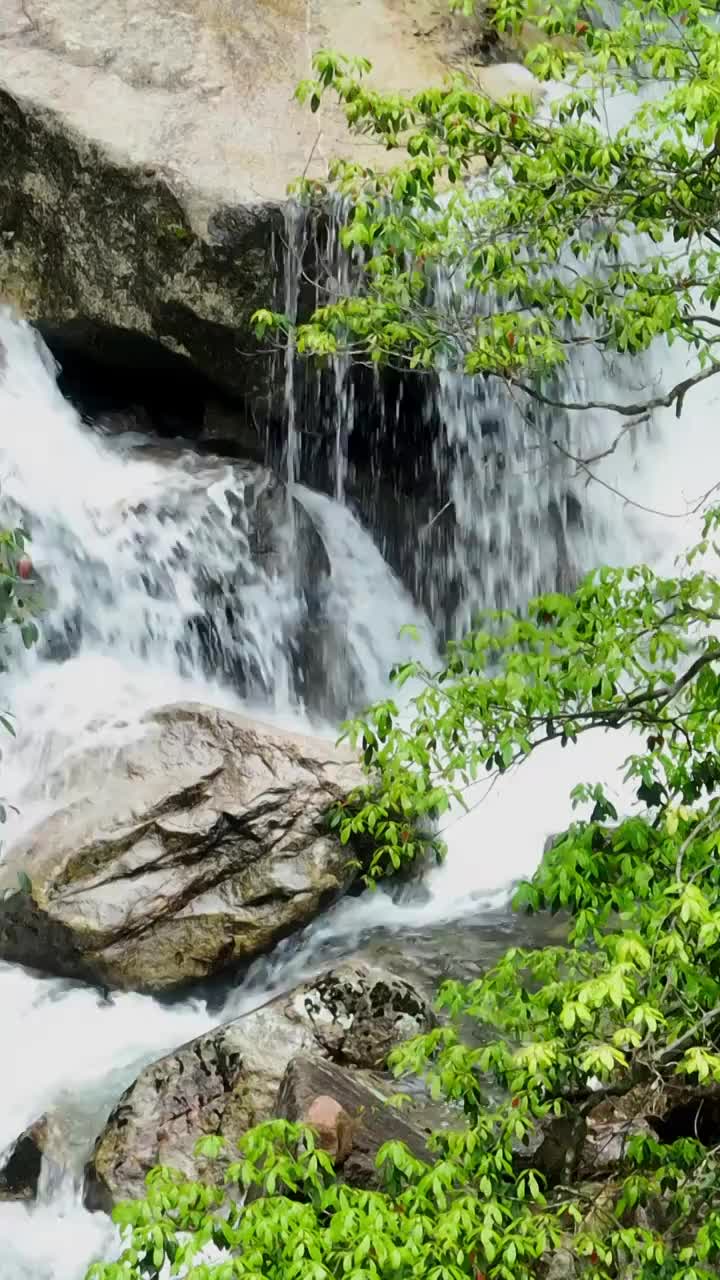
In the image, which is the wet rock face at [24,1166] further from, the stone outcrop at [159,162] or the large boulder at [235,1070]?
the stone outcrop at [159,162]

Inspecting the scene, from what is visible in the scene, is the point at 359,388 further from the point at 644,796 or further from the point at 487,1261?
the point at 487,1261

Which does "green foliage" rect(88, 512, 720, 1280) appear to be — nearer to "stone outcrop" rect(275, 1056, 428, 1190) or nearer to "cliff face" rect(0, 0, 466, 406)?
"stone outcrop" rect(275, 1056, 428, 1190)

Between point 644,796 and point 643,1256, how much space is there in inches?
57.5

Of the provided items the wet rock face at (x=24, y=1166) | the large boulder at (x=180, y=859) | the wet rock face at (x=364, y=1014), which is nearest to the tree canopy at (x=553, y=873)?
the wet rock face at (x=364, y=1014)

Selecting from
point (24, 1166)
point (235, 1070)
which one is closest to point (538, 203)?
point (235, 1070)

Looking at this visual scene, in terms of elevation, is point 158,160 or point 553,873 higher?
point 158,160

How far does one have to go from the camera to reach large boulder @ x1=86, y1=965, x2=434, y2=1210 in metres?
6.91

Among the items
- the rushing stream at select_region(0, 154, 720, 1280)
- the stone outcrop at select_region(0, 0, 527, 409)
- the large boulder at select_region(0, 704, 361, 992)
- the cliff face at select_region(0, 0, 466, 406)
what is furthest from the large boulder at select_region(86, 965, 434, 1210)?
the cliff face at select_region(0, 0, 466, 406)

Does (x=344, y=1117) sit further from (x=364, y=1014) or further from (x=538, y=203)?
(x=538, y=203)

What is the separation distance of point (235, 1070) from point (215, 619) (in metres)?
4.69

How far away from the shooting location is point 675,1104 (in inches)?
242

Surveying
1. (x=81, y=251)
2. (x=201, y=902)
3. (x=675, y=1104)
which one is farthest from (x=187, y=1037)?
(x=81, y=251)

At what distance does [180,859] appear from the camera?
8.73 metres

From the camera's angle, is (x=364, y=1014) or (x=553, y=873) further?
(x=364, y=1014)
